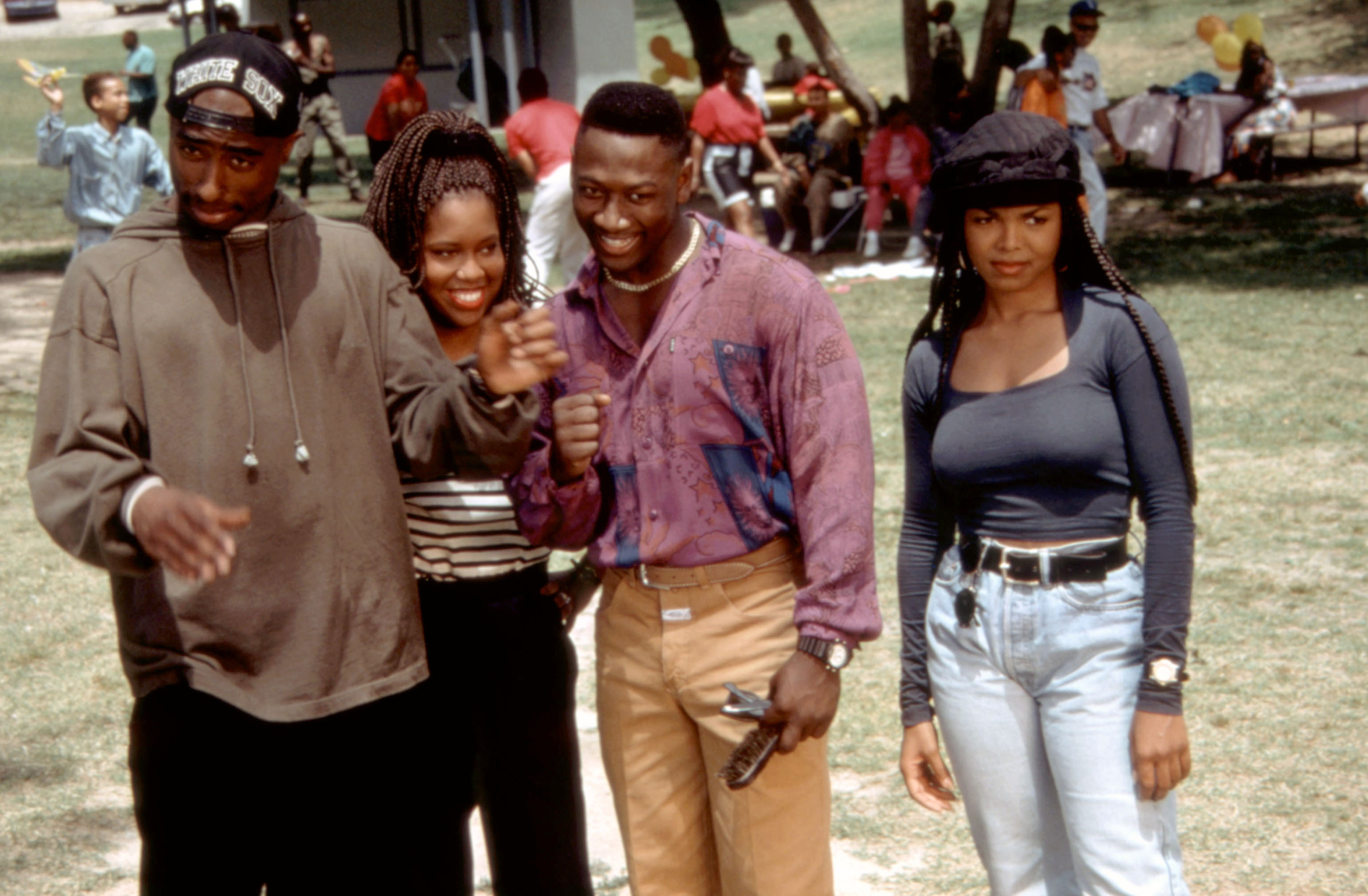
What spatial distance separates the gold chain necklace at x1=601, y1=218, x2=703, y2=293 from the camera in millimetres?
2744

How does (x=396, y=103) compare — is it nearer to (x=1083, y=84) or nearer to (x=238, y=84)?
(x=1083, y=84)

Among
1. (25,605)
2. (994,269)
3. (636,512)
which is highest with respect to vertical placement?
(994,269)

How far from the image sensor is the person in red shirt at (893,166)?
1409 centimetres

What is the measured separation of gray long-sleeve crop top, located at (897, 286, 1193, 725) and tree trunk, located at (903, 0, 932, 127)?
13.1 metres

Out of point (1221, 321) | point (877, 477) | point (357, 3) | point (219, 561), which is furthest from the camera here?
point (357, 3)

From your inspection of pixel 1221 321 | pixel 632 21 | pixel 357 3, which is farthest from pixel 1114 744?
pixel 357 3

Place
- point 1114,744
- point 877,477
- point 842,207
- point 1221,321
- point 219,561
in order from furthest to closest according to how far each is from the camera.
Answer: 1. point 842,207
2. point 1221,321
3. point 877,477
4. point 1114,744
5. point 219,561

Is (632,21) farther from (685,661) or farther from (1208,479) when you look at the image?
(685,661)

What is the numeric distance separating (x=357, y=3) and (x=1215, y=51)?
17.3m

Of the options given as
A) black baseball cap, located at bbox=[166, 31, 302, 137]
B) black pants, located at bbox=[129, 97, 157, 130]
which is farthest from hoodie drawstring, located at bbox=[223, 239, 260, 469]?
black pants, located at bbox=[129, 97, 157, 130]

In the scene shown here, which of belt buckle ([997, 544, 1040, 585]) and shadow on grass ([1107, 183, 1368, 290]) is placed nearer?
belt buckle ([997, 544, 1040, 585])

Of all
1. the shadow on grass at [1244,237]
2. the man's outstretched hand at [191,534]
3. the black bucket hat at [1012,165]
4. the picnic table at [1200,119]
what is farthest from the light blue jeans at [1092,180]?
the man's outstretched hand at [191,534]

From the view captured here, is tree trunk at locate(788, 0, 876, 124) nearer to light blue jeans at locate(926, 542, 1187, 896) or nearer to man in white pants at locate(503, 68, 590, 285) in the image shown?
man in white pants at locate(503, 68, 590, 285)

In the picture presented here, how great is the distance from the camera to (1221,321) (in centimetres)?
1035
